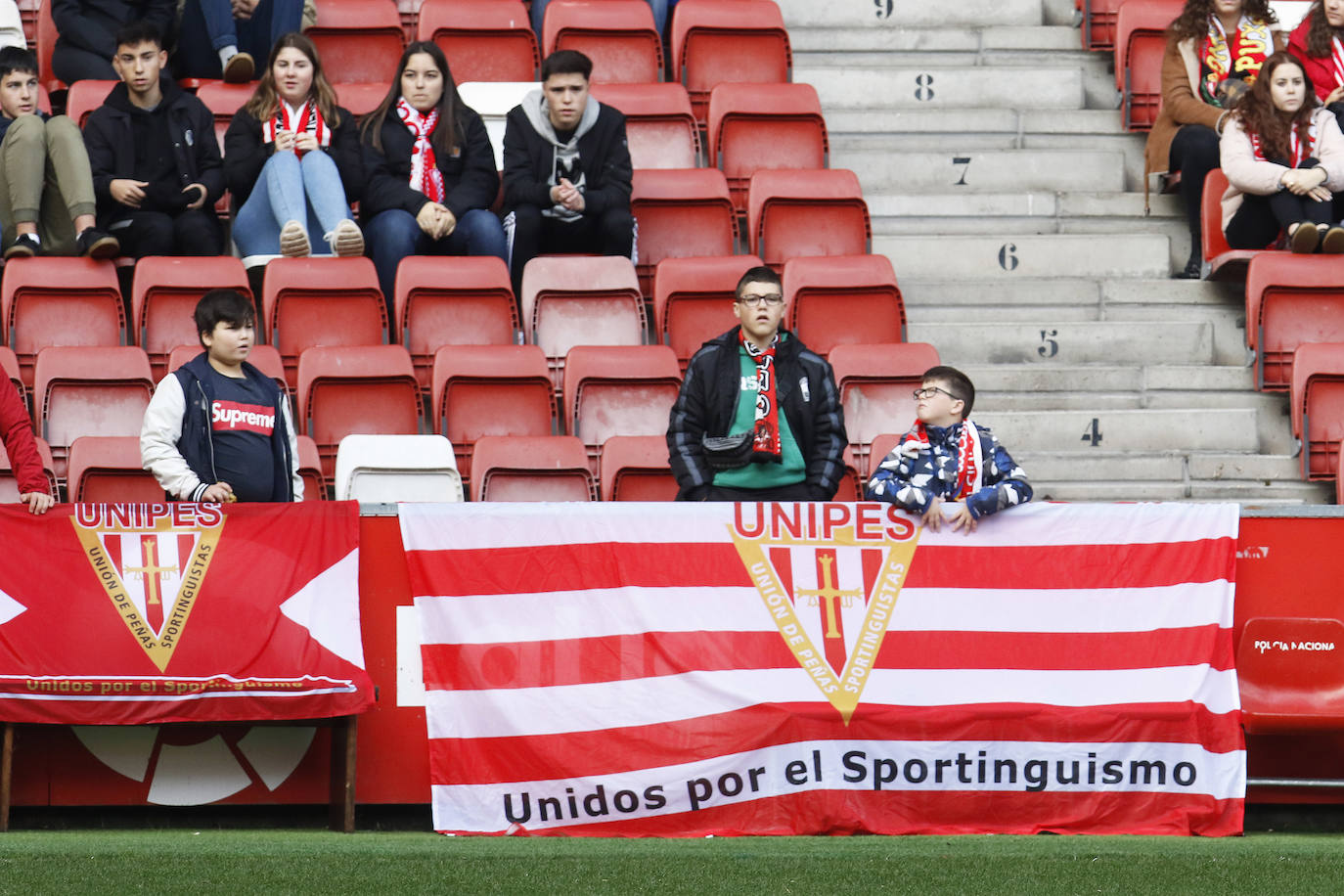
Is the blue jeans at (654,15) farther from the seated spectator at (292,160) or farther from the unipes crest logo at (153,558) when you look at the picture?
the unipes crest logo at (153,558)

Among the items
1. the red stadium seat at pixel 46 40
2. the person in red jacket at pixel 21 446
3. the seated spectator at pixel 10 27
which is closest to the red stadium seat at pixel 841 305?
the person in red jacket at pixel 21 446

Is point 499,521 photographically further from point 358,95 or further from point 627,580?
point 358,95

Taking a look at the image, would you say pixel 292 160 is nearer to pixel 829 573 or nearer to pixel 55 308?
pixel 55 308

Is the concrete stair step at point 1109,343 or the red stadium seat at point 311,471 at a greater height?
the concrete stair step at point 1109,343

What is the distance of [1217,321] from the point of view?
397 inches

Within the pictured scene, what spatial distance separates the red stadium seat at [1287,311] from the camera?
973 cm

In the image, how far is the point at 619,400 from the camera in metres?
8.93

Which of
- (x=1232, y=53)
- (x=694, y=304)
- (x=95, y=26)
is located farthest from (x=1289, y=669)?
(x=95, y=26)

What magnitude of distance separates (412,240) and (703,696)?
3.56 meters

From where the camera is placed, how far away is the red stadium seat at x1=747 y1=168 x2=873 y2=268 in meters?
10.1

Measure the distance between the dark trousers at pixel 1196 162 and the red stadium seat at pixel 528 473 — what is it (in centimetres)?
387

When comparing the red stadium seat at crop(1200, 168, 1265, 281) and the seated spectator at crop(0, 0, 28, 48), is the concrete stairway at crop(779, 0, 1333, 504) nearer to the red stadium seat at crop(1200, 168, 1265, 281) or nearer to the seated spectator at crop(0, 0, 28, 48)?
the red stadium seat at crop(1200, 168, 1265, 281)

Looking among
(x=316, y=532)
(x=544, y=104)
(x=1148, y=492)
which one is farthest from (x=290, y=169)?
(x=1148, y=492)

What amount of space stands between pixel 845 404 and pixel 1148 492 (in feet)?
4.72
